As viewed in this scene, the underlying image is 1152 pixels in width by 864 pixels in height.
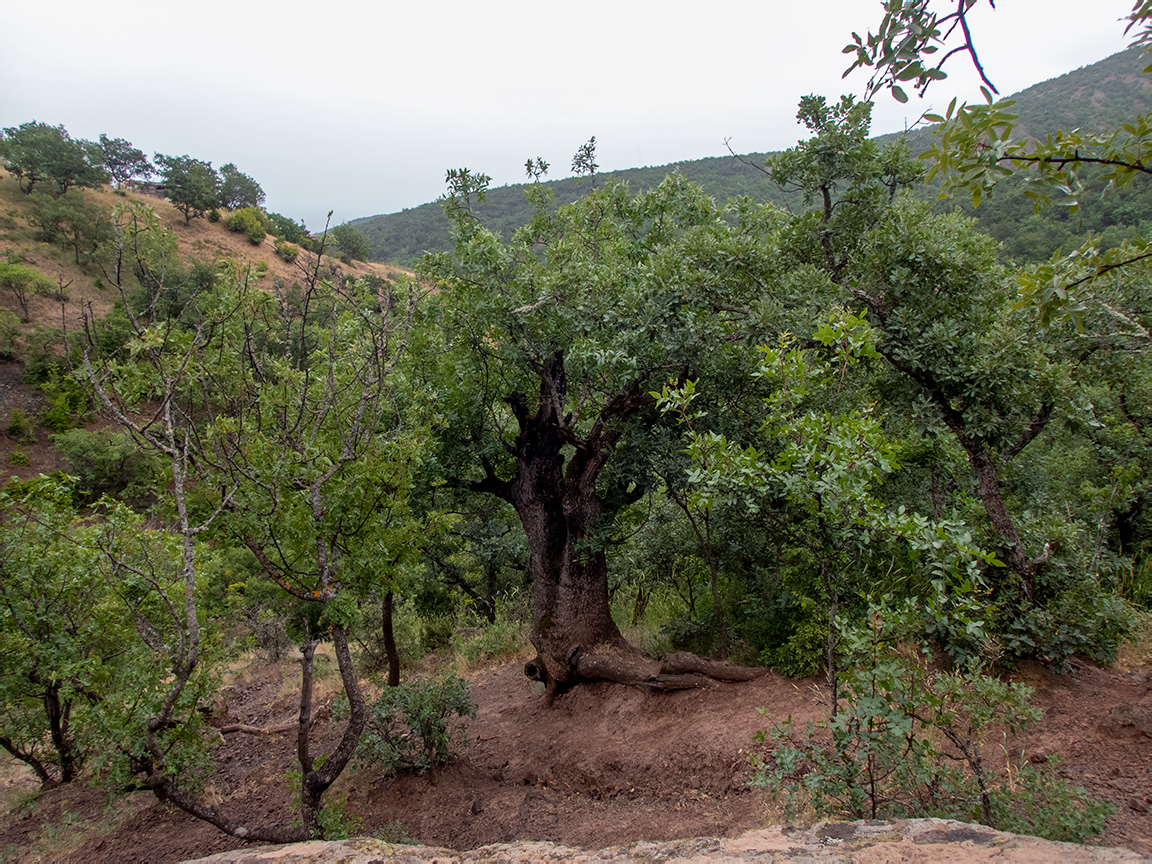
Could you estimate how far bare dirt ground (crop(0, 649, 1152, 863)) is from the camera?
14.8 ft

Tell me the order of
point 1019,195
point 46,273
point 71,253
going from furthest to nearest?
→ 1. point 71,253
2. point 46,273
3. point 1019,195

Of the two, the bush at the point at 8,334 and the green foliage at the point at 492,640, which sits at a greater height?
the bush at the point at 8,334

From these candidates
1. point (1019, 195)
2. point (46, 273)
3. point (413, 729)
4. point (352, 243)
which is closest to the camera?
point (1019, 195)

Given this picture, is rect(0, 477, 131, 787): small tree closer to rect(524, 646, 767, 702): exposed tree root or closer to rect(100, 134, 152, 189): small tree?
rect(524, 646, 767, 702): exposed tree root

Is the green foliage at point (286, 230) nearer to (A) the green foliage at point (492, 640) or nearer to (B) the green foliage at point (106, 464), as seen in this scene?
(B) the green foliage at point (106, 464)

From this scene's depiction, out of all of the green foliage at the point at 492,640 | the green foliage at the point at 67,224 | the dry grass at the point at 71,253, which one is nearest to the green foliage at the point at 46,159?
the dry grass at the point at 71,253

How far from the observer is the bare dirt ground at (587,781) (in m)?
4.52

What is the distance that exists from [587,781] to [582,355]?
14.9ft

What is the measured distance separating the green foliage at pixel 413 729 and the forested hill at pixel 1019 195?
5.05m

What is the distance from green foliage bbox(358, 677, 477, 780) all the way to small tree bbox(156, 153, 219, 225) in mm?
52011

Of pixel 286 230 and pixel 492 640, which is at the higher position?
pixel 286 230

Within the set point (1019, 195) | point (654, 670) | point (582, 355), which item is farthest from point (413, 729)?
point (1019, 195)

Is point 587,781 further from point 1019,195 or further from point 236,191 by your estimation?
point 236,191

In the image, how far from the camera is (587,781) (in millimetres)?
6379
